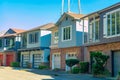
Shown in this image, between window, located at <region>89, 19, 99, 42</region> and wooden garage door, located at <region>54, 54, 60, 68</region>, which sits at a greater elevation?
window, located at <region>89, 19, 99, 42</region>

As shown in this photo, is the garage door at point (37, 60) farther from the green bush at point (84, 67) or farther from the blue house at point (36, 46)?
the green bush at point (84, 67)

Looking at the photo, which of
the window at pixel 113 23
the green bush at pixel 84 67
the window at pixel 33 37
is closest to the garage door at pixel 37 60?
the window at pixel 33 37

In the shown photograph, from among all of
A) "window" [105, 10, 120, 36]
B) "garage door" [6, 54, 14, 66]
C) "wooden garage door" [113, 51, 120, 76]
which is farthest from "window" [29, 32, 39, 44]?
"wooden garage door" [113, 51, 120, 76]

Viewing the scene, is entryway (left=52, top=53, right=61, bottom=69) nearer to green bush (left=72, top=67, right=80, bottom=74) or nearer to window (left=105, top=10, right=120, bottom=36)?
green bush (left=72, top=67, right=80, bottom=74)

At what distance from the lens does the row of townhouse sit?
2917 cm

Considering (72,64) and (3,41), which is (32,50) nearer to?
(3,41)

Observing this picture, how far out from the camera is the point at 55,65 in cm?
4391

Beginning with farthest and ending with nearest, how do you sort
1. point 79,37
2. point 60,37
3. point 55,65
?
point 55,65 → point 60,37 → point 79,37

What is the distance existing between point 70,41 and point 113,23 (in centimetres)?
1034

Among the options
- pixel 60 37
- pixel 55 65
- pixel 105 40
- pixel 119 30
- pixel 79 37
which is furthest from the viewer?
pixel 55 65

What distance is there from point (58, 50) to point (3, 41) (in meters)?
23.6

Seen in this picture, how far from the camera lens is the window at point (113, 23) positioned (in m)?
28.1

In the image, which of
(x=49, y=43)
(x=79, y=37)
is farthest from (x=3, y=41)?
(x=79, y=37)

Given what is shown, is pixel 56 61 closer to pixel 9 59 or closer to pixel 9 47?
pixel 9 47
